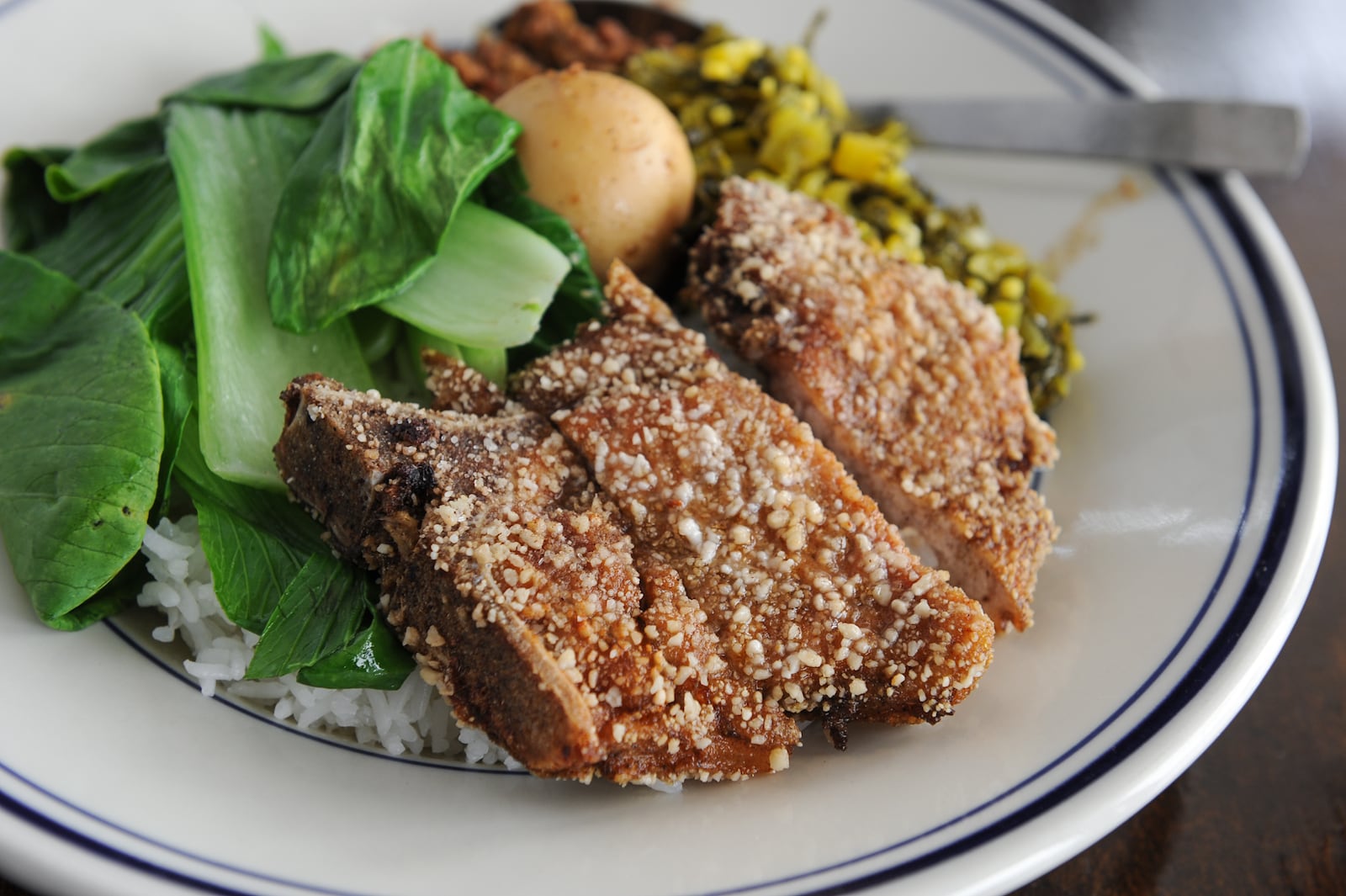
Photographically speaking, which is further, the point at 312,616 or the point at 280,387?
the point at 280,387

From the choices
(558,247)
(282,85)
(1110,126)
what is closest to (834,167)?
(1110,126)

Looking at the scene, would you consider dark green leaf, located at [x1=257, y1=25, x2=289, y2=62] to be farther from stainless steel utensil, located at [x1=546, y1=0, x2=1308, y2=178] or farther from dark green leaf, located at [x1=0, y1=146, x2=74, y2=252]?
stainless steel utensil, located at [x1=546, y1=0, x2=1308, y2=178]

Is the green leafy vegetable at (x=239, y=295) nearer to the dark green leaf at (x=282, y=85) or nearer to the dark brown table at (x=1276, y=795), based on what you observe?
the dark green leaf at (x=282, y=85)

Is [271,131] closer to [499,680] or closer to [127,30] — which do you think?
[127,30]

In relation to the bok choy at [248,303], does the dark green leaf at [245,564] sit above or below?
below

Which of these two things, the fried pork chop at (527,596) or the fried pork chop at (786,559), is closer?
the fried pork chop at (527,596)

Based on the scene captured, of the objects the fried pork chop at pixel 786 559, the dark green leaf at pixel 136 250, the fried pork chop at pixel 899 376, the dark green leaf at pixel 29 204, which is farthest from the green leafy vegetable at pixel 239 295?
the fried pork chop at pixel 899 376

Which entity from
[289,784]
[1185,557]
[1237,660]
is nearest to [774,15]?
[1185,557]
